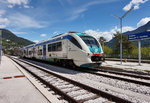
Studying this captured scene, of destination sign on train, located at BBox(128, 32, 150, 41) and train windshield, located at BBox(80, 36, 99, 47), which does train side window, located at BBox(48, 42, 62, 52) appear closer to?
train windshield, located at BBox(80, 36, 99, 47)

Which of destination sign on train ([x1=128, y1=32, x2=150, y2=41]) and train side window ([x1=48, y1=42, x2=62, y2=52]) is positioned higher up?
destination sign on train ([x1=128, y1=32, x2=150, y2=41])

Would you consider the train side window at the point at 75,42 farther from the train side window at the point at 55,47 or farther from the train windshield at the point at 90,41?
the train side window at the point at 55,47

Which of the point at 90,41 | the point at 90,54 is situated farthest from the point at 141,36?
the point at 90,54

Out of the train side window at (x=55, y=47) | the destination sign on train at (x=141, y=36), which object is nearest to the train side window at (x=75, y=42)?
the train side window at (x=55, y=47)

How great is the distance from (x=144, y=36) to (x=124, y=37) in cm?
4307

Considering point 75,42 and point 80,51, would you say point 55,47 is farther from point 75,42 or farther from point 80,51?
point 80,51

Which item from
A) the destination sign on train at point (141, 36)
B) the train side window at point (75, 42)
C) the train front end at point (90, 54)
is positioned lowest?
the train front end at point (90, 54)

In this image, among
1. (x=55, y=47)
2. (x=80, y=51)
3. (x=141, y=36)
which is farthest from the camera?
(x=141, y=36)

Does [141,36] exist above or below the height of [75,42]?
above

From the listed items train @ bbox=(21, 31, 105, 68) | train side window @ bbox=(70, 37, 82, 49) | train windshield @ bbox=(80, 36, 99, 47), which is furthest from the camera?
train windshield @ bbox=(80, 36, 99, 47)

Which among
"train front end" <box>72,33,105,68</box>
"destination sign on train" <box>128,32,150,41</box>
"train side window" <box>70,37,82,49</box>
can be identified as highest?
"destination sign on train" <box>128,32,150,41</box>

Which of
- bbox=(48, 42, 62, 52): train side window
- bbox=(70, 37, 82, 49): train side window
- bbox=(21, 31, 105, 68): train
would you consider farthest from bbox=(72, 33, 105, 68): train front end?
bbox=(48, 42, 62, 52): train side window

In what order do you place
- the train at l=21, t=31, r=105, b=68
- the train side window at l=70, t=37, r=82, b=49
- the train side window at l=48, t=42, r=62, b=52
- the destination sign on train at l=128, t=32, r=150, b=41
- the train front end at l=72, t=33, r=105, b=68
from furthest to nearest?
the destination sign on train at l=128, t=32, r=150, b=41
the train side window at l=48, t=42, r=62, b=52
the train side window at l=70, t=37, r=82, b=49
the train at l=21, t=31, r=105, b=68
the train front end at l=72, t=33, r=105, b=68

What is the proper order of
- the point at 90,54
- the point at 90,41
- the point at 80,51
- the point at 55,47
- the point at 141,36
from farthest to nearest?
the point at 141,36 < the point at 55,47 < the point at 90,41 < the point at 80,51 < the point at 90,54
